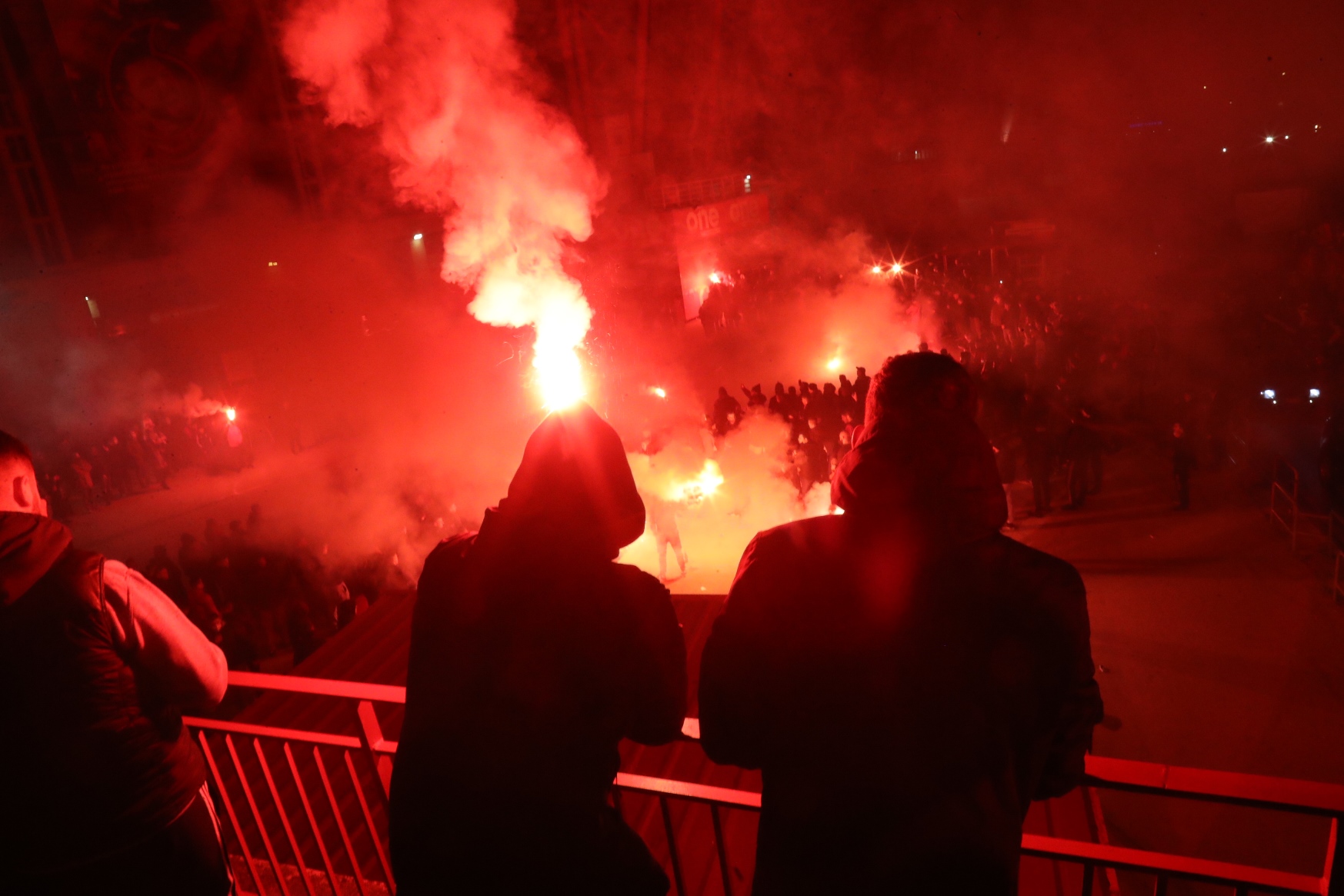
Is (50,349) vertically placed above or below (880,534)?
above

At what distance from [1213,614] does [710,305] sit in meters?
14.6

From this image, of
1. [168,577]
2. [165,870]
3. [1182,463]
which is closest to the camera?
[165,870]

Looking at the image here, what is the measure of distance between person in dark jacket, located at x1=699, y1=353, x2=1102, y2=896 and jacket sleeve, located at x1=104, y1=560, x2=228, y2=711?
137cm

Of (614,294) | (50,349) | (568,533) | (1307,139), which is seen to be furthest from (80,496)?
(1307,139)

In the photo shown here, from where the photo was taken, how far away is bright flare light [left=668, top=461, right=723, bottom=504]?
9.82 metres

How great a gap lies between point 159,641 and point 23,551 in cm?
34

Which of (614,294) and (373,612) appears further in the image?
(614,294)

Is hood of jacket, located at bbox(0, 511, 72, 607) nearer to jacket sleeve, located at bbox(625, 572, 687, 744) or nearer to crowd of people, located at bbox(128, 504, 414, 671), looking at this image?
jacket sleeve, located at bbox(625, 572, 687, 744)

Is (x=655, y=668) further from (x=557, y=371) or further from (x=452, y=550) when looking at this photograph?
(x=557, y=371)

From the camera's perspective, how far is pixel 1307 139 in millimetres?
19984

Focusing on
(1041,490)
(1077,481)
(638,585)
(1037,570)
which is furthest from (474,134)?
(1037,570)

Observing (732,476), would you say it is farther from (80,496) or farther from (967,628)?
(80,496)

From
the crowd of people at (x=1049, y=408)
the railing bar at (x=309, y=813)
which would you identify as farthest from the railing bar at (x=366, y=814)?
the crowd of people at (x=1049, y=408)

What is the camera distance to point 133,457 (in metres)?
14.9
